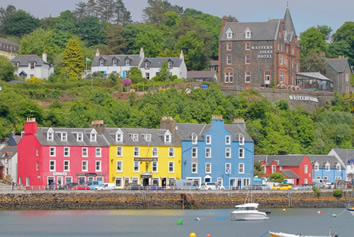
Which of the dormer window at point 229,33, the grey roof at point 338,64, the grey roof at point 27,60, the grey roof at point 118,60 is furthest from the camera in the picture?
the grey roof at point 338,64

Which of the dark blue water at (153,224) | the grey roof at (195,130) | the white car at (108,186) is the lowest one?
the dark blue water at (153,224)

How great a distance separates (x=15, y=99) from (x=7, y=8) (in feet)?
237

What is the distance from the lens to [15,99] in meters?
93.6

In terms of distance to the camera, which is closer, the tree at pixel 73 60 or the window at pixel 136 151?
the window at pixel 136 151

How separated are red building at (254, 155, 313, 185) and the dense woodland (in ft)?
13.1

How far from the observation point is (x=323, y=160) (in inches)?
3755

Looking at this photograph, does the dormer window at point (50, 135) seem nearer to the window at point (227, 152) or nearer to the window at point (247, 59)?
the window at point (227, 152)

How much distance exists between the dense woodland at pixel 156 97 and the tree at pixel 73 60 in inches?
1.9

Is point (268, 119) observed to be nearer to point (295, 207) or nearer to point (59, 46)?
point (295, 207)

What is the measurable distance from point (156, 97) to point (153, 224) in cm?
3410

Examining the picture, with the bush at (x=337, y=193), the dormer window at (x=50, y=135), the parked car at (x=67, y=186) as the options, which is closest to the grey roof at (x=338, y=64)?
the bush at (x=337, y=193)

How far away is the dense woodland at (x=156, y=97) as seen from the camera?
93.1 m

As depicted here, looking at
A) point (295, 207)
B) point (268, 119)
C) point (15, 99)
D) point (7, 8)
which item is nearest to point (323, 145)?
point (268, 119)

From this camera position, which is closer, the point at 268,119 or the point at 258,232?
the point at 258,232
